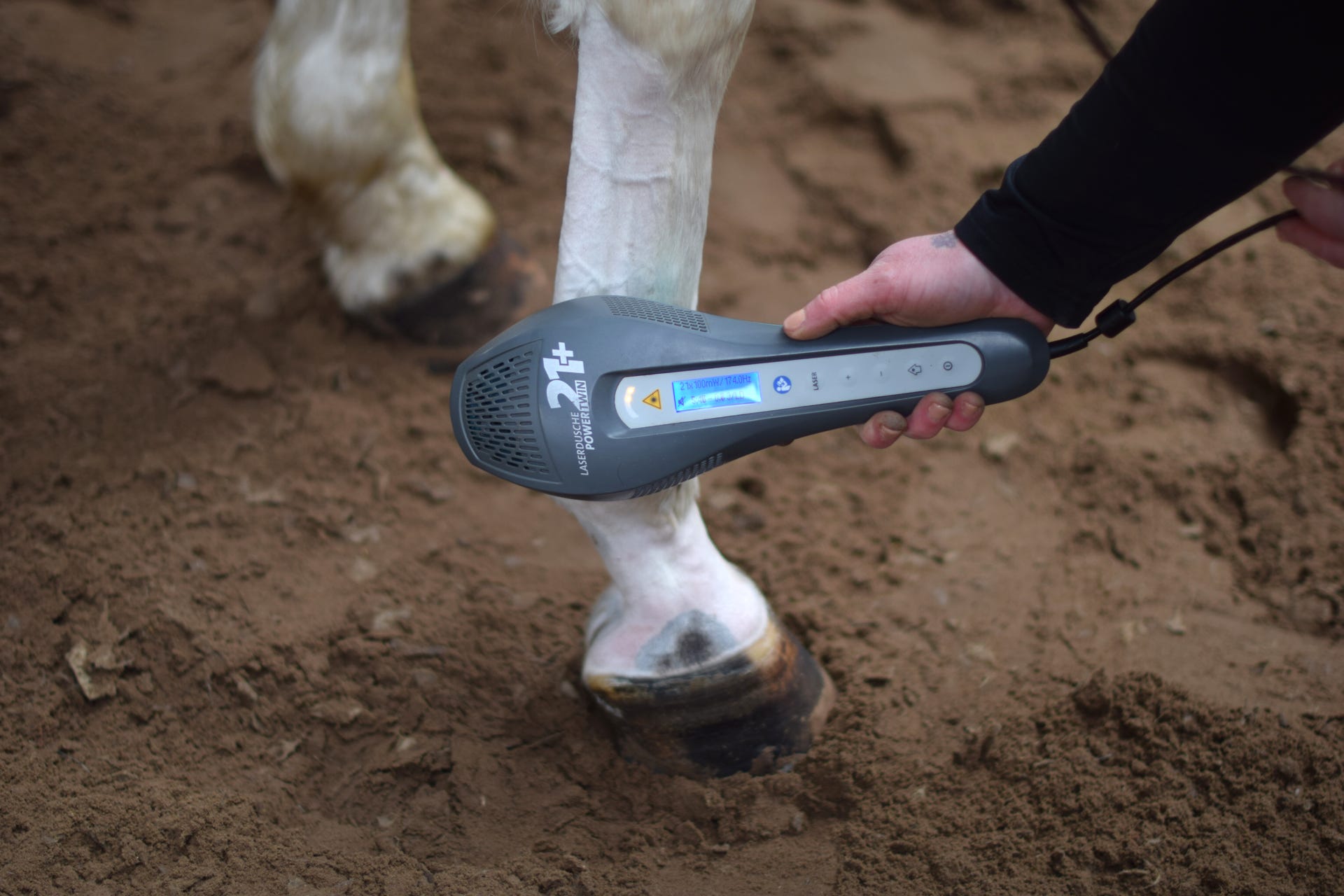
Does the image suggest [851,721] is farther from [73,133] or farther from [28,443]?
[73,133]

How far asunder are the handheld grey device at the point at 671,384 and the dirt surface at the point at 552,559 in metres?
0.32

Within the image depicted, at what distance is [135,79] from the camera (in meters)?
2.23

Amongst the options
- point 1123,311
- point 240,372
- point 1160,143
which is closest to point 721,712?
point 1123,311

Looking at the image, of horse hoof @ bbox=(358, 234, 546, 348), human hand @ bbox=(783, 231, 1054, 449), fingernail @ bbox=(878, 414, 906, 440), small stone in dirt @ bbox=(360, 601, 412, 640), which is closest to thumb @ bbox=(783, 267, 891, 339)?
human hand @ bbox=(783, 231, 1054, 449)

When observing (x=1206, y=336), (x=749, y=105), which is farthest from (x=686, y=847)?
(x=749, y=105)

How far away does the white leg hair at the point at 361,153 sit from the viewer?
1.51m

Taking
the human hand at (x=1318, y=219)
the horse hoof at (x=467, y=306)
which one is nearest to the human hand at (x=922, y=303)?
the human hand at (x=1318, y=219)

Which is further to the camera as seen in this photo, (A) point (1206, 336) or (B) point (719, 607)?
(A) point (1206, 336)

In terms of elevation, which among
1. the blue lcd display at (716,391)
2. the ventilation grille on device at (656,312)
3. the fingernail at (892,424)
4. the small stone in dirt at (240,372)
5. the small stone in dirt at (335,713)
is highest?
the ventilation grille on device at (656,312)

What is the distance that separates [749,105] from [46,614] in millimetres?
1830

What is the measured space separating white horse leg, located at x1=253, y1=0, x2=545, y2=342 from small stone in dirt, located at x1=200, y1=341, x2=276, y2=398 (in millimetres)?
180

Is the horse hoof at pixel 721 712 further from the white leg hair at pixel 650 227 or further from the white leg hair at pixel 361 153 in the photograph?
the white leg hair at pixel 361 153

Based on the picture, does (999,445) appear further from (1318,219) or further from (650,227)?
(650,227)

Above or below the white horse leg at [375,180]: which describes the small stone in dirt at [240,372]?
below
